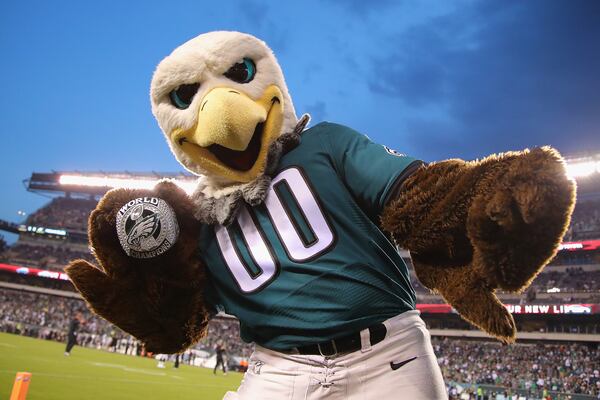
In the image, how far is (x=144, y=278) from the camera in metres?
2.21

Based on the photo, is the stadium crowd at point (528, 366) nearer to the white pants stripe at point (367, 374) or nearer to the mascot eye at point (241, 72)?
the white pants stripe at point (367, 374)

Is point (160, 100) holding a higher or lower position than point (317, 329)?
higher

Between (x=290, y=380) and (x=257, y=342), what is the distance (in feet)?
0.90

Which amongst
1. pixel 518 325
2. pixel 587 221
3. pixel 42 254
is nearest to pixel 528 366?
pixel 518 325

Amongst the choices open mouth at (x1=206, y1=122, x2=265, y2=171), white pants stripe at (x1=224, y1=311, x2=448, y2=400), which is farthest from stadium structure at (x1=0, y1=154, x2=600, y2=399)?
open mouth at (x1=206, y1=122, x2=265, y2=171)

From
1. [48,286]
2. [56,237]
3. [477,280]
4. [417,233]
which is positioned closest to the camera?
[477,280]

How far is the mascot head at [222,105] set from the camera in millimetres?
2004

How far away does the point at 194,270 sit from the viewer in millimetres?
2193

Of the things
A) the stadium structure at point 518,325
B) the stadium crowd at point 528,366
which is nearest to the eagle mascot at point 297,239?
the stadium structure at point 518,325

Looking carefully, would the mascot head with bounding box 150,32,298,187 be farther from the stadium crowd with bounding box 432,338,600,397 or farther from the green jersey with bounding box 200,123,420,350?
the stadium crowd with bounding box 432,338,600,397

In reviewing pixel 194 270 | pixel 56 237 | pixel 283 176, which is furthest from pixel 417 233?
pixel 56 237

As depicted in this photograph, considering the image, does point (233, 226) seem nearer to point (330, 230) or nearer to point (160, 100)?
point (330, 230)

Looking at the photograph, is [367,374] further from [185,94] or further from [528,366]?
[528,366]

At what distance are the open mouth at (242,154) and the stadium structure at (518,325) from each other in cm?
1727
